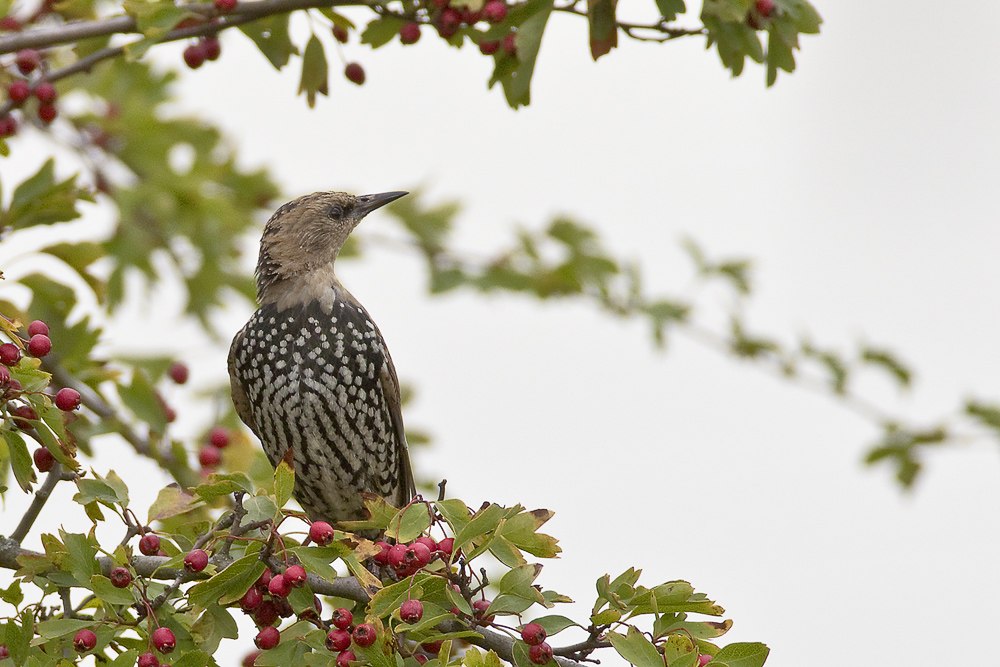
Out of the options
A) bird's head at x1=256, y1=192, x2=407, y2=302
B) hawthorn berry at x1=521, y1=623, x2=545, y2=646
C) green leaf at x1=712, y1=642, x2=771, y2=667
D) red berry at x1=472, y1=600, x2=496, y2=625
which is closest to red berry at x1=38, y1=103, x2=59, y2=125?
bird's head at x1=256, y1=192, x2=407, y2=302

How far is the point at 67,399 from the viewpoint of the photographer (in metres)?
3.14

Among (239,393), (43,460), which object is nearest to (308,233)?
(239,393)

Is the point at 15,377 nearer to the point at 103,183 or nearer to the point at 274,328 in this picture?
the point at 274,328

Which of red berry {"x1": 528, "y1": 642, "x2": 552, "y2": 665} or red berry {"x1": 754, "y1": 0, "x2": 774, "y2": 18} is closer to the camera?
red berry {"x1": 528, "y1": 642, "x2": 552, "y2": 665}

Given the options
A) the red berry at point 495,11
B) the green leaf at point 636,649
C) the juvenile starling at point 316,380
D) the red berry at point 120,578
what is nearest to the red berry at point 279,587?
the red berry at point 120,578

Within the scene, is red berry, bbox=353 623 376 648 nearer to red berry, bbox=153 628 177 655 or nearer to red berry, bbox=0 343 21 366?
red berry, bbox=153 628 177 655

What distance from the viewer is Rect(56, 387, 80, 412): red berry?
123 inches

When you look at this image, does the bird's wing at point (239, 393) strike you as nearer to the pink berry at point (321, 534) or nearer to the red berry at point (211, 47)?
the red berry at point (211, 47)

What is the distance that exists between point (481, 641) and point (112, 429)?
207cm

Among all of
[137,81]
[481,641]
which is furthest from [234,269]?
[481,641]

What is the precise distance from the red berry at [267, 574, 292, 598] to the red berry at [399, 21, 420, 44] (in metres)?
1.90

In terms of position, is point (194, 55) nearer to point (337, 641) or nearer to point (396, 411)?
point (396, 411)

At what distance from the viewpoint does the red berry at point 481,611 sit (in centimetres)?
308

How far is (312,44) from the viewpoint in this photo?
4156 mm
